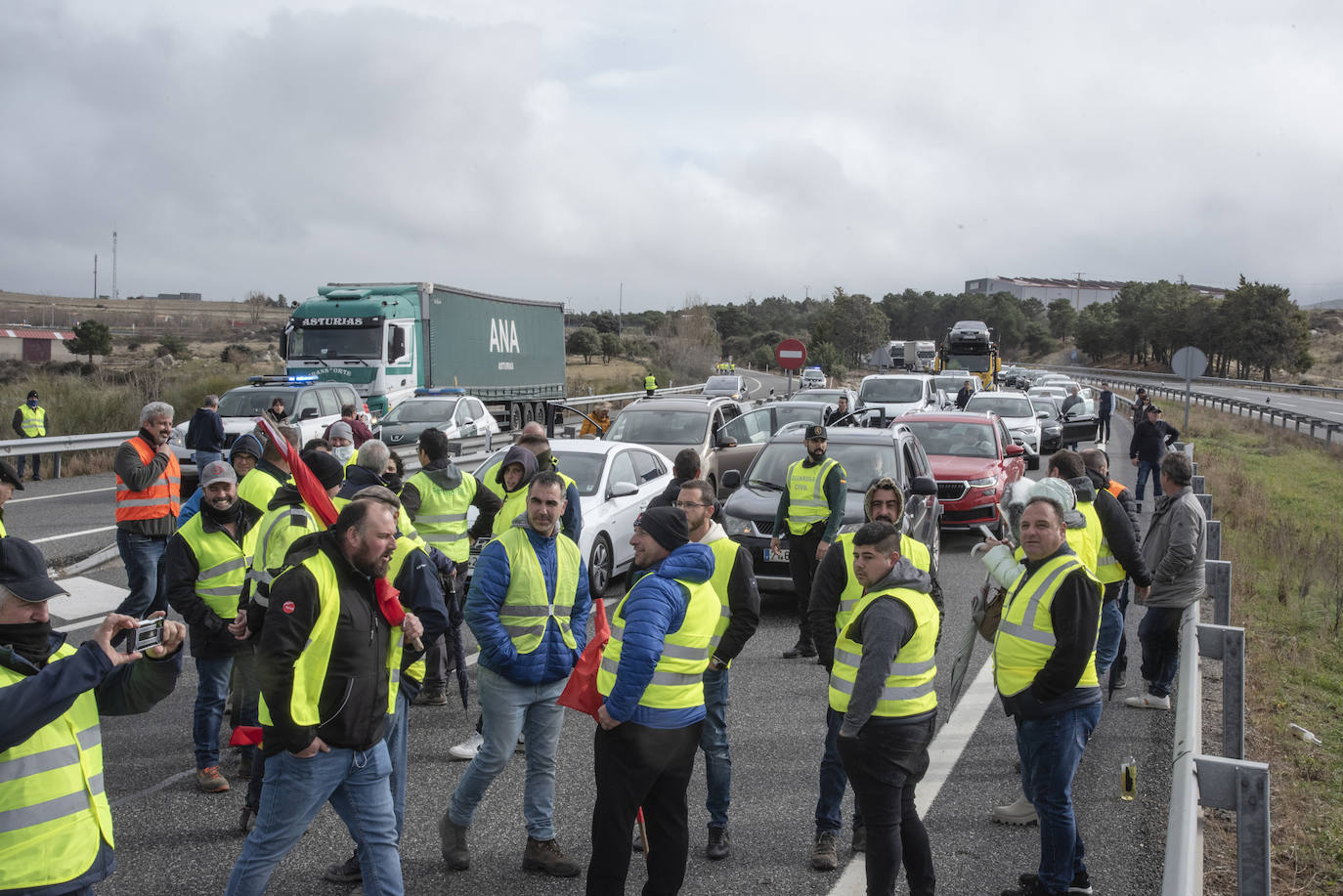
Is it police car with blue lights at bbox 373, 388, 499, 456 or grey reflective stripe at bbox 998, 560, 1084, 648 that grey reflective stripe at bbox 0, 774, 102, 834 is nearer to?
grey reflective stripe at bbox 998, 560, 1084, 648

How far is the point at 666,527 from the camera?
4125mm

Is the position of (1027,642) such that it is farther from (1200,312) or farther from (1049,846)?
(1200,312)

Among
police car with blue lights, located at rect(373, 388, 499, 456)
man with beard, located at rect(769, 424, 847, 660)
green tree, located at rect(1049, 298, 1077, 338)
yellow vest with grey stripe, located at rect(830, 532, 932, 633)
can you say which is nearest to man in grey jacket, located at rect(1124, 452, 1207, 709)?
man with beard, located at rect(769, 424, 847, 660)

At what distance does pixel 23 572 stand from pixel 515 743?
244 cm

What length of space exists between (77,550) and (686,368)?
52171mm

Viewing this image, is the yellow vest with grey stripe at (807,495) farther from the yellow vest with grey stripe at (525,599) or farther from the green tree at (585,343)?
the green tree at (585,343)

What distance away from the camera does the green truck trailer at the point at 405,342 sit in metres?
21.7

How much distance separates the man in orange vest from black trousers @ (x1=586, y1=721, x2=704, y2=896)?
495 centimetres

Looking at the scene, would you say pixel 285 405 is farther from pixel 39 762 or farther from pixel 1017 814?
pixel 39 762

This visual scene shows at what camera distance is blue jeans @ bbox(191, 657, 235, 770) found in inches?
226

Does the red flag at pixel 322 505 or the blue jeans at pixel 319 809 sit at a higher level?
the red flag at pixel 322 505

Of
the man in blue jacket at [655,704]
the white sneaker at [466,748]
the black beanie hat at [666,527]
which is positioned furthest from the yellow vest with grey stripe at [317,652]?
the white sneaker at [466,748]

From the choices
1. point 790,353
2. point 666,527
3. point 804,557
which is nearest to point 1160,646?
point 804,557

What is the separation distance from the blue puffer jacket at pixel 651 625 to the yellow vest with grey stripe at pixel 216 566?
2.71 m
